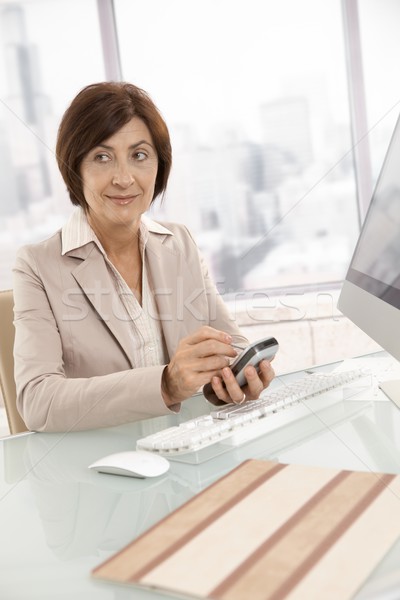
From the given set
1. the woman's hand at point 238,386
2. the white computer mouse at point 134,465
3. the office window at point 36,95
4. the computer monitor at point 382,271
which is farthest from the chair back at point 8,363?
the office window at point 36,95

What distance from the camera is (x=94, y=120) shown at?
1.62m

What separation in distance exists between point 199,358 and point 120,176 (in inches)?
24.2

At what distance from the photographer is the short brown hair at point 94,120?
163 centimetres

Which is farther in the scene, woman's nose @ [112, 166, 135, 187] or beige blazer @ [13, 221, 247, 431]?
woman's nose @ [112, 166, 135, 187]

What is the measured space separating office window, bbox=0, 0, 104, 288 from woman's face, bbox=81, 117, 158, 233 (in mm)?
2072

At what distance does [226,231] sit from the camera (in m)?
3.73

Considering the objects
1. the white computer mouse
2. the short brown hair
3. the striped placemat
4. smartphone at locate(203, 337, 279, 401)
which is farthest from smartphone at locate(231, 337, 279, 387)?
the short brown hair

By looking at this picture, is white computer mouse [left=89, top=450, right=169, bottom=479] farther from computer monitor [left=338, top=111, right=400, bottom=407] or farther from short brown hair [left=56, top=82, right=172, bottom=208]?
short brown hair [left=56, top=82, right=172, bottom=208]

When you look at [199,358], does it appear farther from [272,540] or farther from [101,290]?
[272,540]

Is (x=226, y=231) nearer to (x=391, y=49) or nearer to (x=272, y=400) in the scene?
(x=391, y=49)

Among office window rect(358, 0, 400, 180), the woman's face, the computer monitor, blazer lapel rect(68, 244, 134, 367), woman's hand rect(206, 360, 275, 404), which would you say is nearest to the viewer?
the computer monitor

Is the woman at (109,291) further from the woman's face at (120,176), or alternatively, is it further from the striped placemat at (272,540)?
the striped placemat at (272,540)

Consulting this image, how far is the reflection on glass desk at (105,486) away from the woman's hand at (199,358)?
4.1 inches

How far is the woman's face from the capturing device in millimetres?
1661
